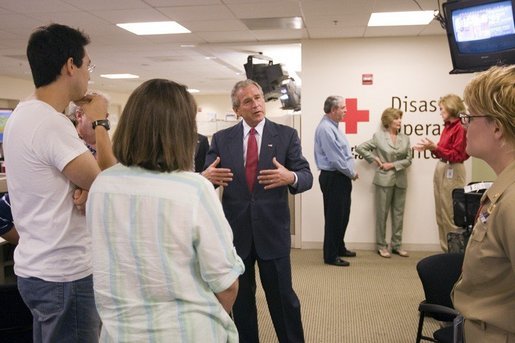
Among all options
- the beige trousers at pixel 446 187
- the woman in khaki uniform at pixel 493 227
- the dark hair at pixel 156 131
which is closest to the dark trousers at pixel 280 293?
the woman in khaki uniform at pixel 493 227

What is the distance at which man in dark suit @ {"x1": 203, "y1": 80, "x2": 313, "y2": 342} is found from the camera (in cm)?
234

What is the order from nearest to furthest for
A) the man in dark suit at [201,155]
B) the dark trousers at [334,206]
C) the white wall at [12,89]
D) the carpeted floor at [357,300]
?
1. the carpeted floor at [357,300]
2. the man in dark suit at [201,155]
3. the dark trousers at [334,206]
4. the white wall at [12,89]

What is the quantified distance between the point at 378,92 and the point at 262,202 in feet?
11.2

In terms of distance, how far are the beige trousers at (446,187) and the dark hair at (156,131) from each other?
3.65 metres

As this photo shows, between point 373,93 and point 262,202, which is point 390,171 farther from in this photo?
point 262,202

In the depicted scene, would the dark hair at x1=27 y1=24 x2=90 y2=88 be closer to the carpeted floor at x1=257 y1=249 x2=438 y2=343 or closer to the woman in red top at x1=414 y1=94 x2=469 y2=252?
the carpeted floor at x1=257 y1=249 x2=438 y2=343

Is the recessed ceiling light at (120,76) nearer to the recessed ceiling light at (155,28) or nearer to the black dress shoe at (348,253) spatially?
the recessed ceiling light at (155,28)

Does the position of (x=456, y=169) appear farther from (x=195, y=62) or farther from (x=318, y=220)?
(x=195, y=62)

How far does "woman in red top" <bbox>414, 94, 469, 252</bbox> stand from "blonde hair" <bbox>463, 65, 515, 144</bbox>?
2.97 metres

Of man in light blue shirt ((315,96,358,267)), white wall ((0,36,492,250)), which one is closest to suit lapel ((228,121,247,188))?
man in light blue shirt ((315,96,358,267))

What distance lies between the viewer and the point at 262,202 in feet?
7.70

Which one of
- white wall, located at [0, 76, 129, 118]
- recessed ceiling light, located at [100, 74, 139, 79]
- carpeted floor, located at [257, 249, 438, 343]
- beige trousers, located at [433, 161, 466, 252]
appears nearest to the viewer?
carpeted floor, located at [257, 249, 438, 343]

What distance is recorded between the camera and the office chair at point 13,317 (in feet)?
5.84

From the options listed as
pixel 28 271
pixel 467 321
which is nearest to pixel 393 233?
pixel 467 321
